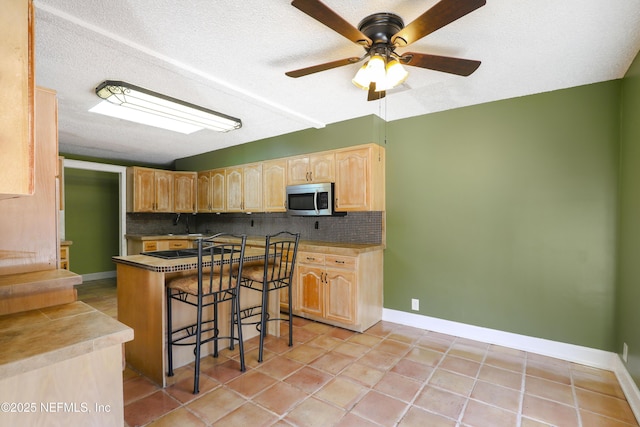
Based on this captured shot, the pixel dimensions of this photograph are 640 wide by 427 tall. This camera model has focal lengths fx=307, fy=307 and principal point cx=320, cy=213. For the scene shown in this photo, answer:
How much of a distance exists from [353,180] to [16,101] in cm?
309

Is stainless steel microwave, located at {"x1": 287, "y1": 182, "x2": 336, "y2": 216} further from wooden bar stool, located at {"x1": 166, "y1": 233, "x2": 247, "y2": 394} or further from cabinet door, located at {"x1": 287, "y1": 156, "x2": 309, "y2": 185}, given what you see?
wooden bar stool, located at {"x1": 166, "y1": 233, "x2": 247, "y2": 394}

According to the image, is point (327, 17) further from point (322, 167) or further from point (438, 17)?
point (322, 167)

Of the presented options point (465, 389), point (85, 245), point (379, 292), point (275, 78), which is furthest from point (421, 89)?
point (85, 245)

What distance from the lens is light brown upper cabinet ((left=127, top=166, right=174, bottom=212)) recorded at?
18.1ft

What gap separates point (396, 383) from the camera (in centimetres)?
240

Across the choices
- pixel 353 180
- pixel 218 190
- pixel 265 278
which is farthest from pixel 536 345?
pixel 218 190

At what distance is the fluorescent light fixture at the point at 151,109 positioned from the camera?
2.74 metres

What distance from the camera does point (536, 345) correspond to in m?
2.90

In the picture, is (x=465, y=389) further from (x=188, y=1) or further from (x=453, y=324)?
(x=188, y=1)

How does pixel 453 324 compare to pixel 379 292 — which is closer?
pixel 453 324

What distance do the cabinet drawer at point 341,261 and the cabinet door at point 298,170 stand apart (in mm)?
1164

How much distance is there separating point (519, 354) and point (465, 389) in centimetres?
96

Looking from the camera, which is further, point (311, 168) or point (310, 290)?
point (311, 168)

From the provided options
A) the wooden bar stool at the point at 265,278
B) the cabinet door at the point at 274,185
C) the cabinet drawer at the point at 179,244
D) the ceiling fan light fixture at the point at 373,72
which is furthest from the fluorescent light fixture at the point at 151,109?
the cabinet drawer at the point at 179,244
